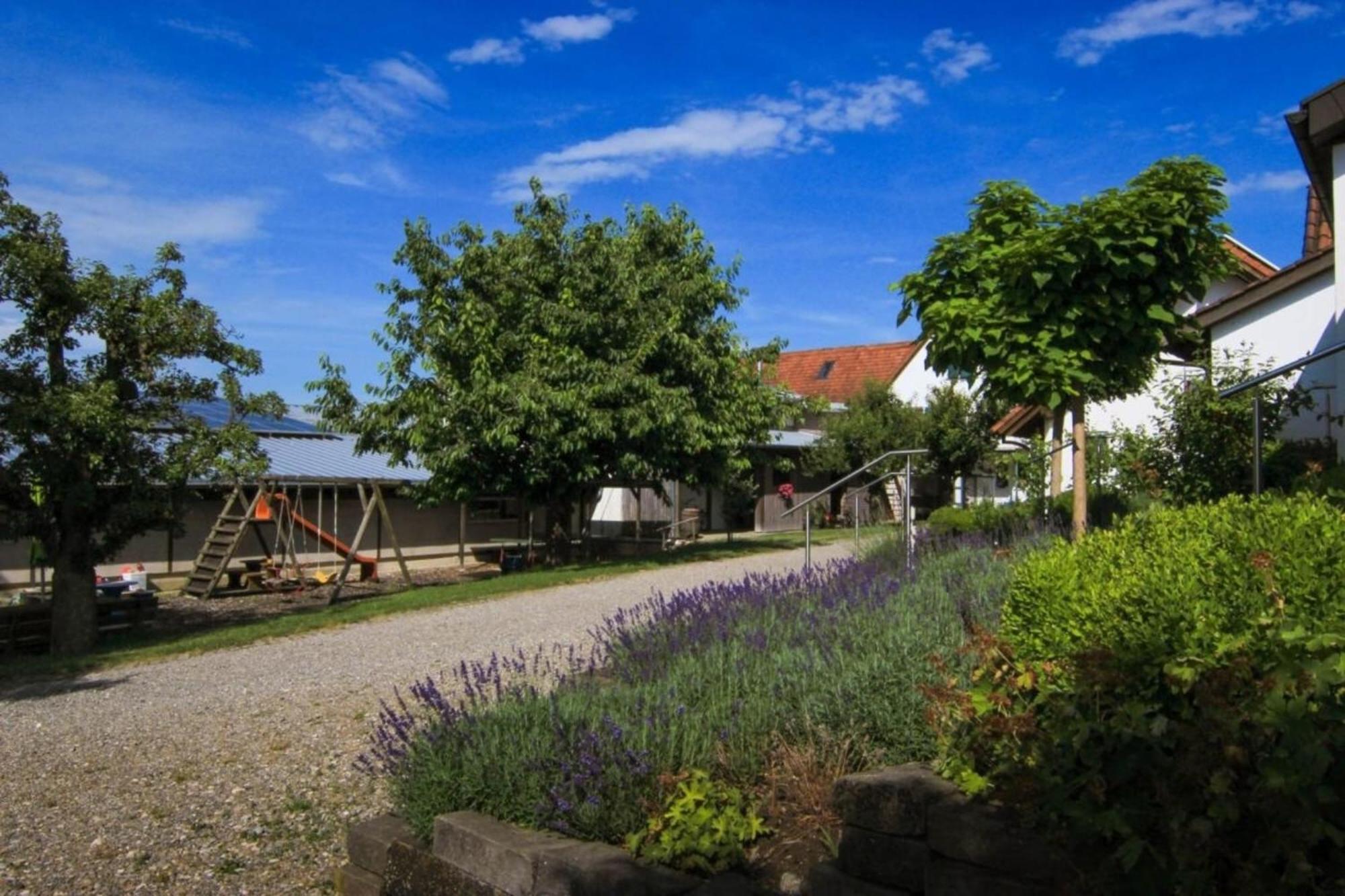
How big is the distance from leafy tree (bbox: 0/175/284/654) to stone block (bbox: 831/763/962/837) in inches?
453

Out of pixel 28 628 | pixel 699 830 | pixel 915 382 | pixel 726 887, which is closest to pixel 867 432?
pixel 915 382

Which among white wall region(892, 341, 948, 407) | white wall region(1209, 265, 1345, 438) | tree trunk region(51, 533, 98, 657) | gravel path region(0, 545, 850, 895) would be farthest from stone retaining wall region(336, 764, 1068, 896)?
white wall region(892, 341, 948, 407)

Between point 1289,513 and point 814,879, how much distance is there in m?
2.14

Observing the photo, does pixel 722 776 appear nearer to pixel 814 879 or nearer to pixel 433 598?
pixel 814 879

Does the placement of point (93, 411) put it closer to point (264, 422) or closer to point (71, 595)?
point (71, 595)

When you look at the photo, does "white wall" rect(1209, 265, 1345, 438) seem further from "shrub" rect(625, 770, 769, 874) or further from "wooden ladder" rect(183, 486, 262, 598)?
"wooden ladder" rect(183, 486, 262, 598)

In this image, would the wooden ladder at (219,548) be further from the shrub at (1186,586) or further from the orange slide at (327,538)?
the shrub at (1186,586)

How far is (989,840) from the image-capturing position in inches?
135

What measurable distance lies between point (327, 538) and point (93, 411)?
10.6m

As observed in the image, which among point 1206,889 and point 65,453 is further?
point 65,453

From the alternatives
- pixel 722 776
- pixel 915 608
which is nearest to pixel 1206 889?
pixel 722 776

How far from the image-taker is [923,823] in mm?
3713

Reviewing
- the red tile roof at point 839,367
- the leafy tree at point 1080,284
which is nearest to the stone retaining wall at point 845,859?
the leafy tree at point 1080,284

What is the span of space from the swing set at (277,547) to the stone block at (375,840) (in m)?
12.8
